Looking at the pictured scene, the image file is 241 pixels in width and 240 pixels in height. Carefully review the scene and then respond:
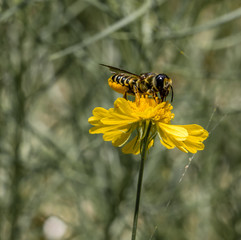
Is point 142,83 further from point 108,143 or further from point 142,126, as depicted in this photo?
point 108,143

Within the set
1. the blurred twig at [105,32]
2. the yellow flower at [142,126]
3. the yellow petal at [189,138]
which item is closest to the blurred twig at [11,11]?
the blurred twig at [105,32]

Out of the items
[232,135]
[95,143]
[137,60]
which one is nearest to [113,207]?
[95,143]

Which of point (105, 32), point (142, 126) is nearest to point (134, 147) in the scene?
point (142, 126)

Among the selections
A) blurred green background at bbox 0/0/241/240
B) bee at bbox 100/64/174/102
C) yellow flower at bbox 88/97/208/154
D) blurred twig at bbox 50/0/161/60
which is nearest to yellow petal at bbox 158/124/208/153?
yellow flower at bbox 88/97/208/154

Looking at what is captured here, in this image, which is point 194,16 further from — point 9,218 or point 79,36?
point 9,218

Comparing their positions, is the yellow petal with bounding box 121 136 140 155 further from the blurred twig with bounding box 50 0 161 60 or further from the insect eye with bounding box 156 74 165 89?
the blurred twig with bounding box 50 0 161 60

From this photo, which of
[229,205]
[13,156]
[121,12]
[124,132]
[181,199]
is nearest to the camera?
[124,132]
